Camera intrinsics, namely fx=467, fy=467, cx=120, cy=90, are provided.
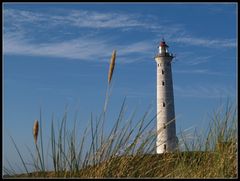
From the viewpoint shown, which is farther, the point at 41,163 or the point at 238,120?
the point at 238,120

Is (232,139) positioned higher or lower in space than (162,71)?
lower

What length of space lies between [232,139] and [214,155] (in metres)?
0.20

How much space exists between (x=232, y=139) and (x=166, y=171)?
61cm

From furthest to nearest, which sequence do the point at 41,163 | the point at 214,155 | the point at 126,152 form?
the point at 214,155, the point at 126,152, the point at 41,163

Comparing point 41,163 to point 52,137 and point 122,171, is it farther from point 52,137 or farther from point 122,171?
point 122,171

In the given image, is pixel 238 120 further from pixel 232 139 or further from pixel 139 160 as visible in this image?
pixel 139 160

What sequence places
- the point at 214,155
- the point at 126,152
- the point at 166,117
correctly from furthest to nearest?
1. the point at 166,117
2. the point at 214,155
3. the point at 126,152

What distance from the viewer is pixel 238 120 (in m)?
3.89

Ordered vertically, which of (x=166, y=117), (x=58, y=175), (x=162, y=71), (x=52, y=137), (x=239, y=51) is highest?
(x=162, y=71)

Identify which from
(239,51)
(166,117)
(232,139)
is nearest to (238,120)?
(232,139)

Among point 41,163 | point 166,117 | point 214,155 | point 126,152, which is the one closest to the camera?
point 41,163

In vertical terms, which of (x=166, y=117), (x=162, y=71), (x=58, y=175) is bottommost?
(x=58, y=175)

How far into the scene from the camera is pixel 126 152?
3.57 metres

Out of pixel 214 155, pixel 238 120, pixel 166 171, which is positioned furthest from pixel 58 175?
pixel 238 120
